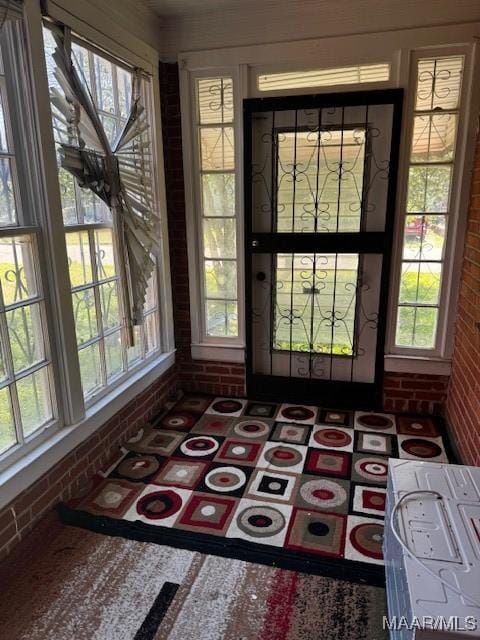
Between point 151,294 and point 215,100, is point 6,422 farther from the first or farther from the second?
point 215,100

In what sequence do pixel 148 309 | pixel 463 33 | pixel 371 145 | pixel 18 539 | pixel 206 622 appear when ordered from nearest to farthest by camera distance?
pixel 206 622
pixel 18 539
pixel 463 33
pixel 371 145
pixel 148 309

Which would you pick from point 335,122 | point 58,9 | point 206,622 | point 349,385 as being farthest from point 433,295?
point 58,9

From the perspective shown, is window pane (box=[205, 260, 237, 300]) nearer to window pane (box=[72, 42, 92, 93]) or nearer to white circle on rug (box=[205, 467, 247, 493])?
white circle on rug (box=[205, 467, 247, 493])

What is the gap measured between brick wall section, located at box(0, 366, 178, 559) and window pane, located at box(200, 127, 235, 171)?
1544mm

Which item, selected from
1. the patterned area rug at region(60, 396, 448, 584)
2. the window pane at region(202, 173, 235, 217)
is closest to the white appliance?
the patterned area rug at region(60, 396, 448, 584)

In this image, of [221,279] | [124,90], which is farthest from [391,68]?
[221,279]

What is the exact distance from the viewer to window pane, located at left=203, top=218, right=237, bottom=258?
125 inches

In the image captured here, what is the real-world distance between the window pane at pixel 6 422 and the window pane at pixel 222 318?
1.71 metres

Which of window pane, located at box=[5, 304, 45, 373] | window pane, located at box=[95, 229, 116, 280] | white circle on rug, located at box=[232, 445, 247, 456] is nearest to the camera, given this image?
window pane, located at box=[5, 304, 45, 373]

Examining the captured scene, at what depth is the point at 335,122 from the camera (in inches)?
113

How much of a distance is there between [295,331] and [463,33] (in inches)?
81.4

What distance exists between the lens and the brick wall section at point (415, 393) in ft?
10.0

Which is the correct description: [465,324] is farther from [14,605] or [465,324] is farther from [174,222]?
[14,605]

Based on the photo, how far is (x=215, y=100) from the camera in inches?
118
